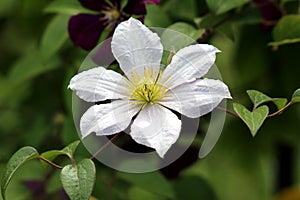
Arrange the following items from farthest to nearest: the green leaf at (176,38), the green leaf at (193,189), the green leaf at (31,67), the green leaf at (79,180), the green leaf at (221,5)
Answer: the green leaf at (193,189)
the green leaf at (31,67)
the green leaf at (221,5)
the green leaf at (176,38)
the green leaf at (79,180)

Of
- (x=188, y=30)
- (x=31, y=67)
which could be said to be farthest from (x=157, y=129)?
(x=31, y=67)

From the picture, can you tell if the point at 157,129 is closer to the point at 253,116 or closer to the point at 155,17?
the point at 253,116

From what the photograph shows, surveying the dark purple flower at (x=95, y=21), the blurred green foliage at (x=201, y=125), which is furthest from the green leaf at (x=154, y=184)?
the dark purple flower at (x=95, y=21)

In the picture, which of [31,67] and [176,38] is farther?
[31,67]

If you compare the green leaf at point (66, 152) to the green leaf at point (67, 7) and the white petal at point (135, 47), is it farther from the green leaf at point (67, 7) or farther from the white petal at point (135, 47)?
the green leaf at point (67, 7)

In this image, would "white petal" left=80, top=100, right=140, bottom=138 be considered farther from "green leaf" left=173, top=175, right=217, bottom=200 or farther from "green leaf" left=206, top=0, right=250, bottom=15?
"green leaf" left=173, top=175, right=217, bottom=200

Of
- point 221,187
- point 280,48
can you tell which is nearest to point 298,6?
point 280,48

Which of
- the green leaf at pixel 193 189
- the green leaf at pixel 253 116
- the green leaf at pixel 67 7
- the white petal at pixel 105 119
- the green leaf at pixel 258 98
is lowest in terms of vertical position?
the green leaf at pixel 193 189
